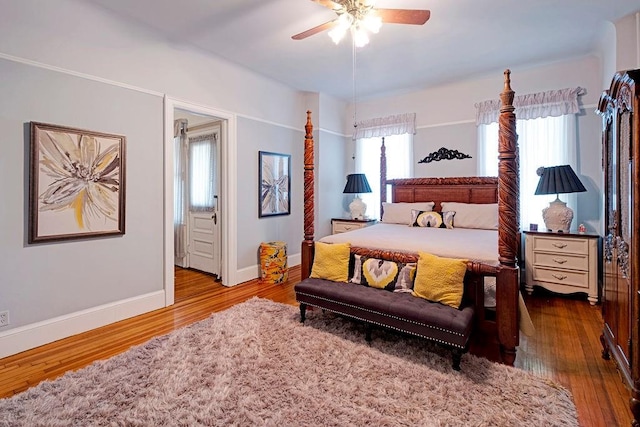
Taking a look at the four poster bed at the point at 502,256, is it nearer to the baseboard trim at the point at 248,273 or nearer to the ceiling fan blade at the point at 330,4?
the ceiling fan blade at the point at 330,4

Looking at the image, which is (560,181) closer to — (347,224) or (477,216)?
(477,216)

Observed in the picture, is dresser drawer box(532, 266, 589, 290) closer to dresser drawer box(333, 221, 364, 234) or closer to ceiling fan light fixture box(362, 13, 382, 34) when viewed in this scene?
dresser drawer box(333, 221, 364, 234)

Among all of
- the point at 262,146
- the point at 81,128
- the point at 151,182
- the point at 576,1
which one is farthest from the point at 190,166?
the point at 576,1

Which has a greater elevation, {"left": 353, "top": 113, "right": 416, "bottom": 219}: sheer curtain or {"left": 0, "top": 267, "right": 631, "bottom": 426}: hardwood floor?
{"left": 353, "top": 113, "right": 416, "bottom": 219}: sheer curtain

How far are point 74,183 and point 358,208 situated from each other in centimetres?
379

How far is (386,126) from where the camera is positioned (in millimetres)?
5246

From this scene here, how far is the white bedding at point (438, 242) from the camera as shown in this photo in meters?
2.54

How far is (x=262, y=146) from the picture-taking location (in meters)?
4.45

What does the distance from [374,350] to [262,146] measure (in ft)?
10.2

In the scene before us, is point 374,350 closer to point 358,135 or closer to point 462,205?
point 462,205

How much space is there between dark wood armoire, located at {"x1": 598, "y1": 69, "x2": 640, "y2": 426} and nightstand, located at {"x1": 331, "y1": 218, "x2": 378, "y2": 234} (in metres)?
3.12

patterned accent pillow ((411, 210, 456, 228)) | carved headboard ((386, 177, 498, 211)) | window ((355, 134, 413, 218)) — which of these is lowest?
patterned accent pillow ((411, 210, 456, 228))

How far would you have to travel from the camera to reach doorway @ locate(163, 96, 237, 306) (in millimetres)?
3363

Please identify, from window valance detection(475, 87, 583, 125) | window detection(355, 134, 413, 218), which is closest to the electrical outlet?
window detection(355, 134, 413, 218)
